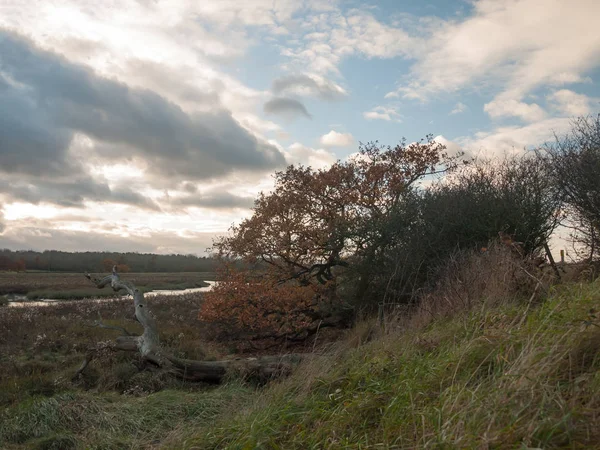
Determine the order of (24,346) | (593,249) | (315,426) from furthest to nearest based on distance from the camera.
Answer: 1. (24,346)
2. (593,249)
3. (315,426)

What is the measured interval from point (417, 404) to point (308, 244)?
1145 cm

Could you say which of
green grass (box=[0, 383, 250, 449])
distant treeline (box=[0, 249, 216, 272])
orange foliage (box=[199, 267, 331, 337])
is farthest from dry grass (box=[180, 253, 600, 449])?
distant treeline (box=[0, 249, 216, 272])

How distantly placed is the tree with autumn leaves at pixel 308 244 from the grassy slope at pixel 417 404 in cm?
773

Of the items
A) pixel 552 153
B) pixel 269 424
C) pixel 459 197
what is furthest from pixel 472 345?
pixel 552 153

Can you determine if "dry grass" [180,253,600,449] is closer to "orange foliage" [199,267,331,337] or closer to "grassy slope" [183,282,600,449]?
"grassy slope" [183,282,600,449]

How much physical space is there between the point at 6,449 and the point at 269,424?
11.5 feet

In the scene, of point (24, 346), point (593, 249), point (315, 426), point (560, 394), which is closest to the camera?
point (560, 394)

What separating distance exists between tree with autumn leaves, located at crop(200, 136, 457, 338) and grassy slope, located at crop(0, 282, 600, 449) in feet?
25.4

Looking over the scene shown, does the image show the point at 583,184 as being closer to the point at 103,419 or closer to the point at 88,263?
the point at 103,419

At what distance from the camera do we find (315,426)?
3.84 meters

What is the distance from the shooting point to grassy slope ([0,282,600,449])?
→ 9.26 feet

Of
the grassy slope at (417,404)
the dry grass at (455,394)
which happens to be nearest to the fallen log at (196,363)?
the grassy slope at (417,404)

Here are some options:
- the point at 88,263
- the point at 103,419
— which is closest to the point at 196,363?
the point at 103,419

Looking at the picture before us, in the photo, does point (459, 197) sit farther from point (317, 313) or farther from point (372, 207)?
point (317, 313)
